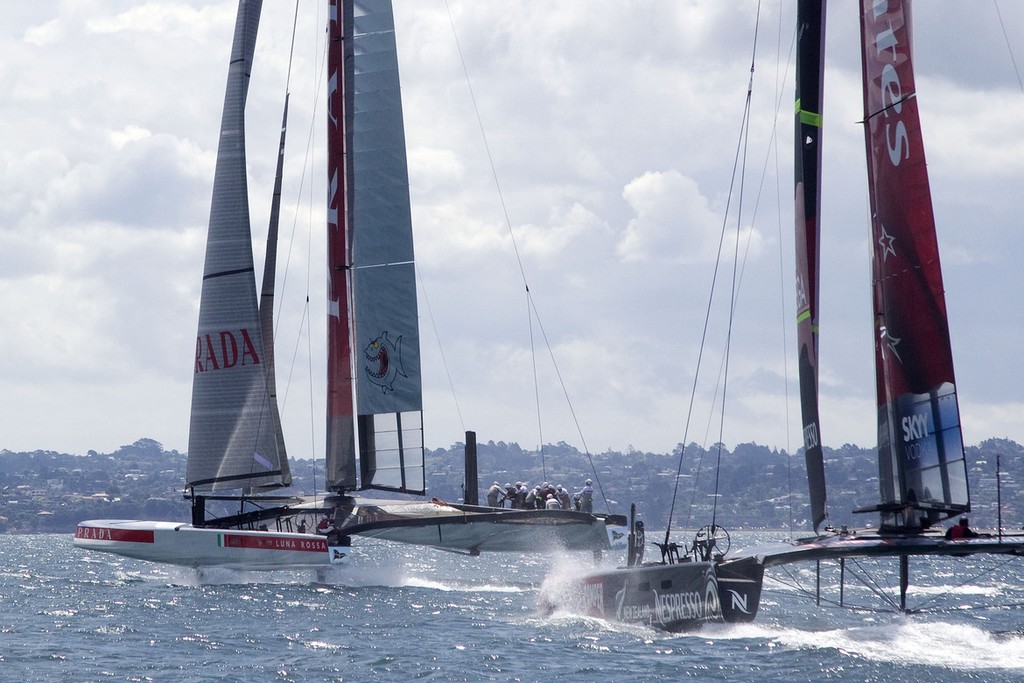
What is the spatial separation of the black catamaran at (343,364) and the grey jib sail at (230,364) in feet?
0.07

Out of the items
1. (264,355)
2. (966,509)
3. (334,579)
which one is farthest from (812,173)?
(264,355)

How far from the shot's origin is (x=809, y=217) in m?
16.9

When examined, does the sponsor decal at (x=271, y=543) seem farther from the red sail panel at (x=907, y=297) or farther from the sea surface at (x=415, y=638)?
the red sail panel at (x=907, y=297)

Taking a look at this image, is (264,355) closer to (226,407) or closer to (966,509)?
(226,407)

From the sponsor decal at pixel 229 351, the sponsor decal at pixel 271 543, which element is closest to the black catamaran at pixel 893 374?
the sponsor decal at pixel 271 543

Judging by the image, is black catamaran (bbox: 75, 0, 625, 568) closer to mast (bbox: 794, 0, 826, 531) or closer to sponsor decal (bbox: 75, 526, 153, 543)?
sponsor decal (bbox: 75, 526, 153, 543)

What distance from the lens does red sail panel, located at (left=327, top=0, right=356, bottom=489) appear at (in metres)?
26.3

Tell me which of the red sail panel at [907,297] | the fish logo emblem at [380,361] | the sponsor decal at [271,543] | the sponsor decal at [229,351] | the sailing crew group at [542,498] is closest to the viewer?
the red sail panel at [907,297]

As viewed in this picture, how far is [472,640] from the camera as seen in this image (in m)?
17.2

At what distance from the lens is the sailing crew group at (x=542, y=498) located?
87.5ft

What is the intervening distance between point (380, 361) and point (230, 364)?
9.12 feet

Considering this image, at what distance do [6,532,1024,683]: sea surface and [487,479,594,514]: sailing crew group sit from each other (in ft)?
4.66

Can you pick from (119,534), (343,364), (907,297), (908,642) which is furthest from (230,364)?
(908,642)

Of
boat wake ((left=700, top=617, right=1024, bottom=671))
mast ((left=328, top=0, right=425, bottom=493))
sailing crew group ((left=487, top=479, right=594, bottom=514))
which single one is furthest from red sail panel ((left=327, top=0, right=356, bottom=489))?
boat wake ((left=700, top=617, right=1024, bottom=671))
